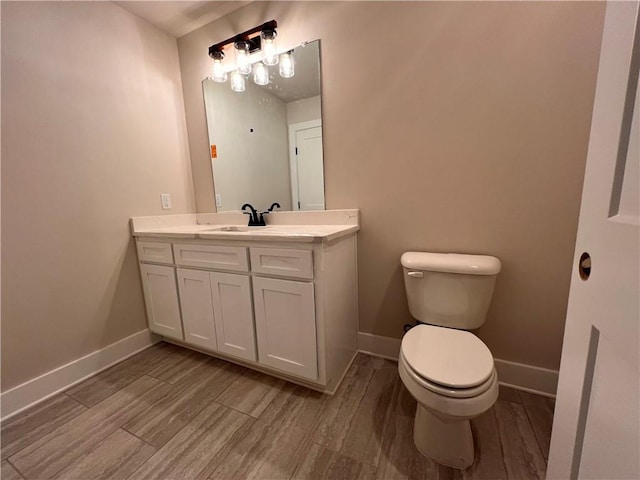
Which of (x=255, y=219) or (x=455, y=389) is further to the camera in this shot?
(x=255, y=219)

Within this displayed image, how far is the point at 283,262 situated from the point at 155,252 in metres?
1.05

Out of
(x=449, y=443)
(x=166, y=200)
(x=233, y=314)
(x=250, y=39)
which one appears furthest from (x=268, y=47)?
(x=449, y=443)

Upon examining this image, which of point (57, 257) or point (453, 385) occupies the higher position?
point (57, 257)

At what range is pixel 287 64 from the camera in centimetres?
165

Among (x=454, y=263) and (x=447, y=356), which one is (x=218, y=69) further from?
(x=447, y=356)

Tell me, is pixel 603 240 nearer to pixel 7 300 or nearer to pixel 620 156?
pixel 620 156

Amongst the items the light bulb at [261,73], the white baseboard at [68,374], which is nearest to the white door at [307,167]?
the light bulb at [261,73]

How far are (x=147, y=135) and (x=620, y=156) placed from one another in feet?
7.71

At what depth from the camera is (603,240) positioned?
419 millimetres

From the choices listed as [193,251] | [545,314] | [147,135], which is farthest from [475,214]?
[147,135]

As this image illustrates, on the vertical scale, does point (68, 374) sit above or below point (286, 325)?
below

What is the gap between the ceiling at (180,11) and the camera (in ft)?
5.52

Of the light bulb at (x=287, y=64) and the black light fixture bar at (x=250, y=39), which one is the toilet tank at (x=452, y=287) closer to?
the light bulb at (x=287, y=64)

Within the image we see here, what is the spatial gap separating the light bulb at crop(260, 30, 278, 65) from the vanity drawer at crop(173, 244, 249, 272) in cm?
126
